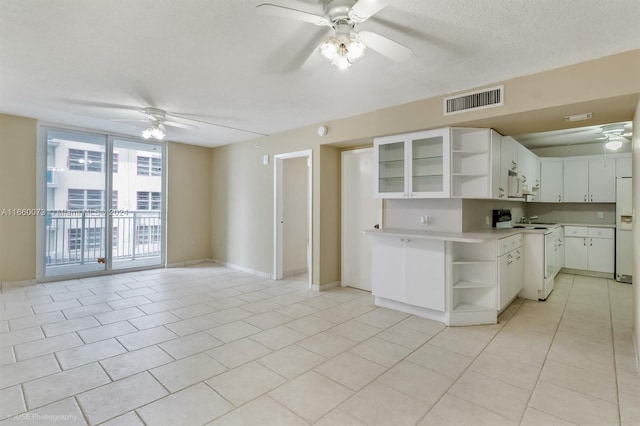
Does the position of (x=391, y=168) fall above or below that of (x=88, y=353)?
above

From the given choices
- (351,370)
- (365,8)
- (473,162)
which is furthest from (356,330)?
(365,8)

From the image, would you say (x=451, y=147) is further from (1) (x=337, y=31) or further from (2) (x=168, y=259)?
(2) (x=168, y=259)

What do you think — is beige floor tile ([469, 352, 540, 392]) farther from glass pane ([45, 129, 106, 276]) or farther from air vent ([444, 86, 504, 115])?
glass pane ([45, 129, 106, 276])

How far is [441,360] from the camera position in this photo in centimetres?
257

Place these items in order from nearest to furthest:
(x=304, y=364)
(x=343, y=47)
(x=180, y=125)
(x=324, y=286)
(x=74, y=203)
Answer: (x=343, y=47)
(x=304, y=364)
(x=180, y=125)
(x=324, y=286)
(x=74, y=203)

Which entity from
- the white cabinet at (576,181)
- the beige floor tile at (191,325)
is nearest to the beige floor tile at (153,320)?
the beige floor tile at (191,325)

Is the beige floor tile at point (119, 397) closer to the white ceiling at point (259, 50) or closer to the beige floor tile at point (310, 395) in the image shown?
the beige floor tile at point (310, 395)

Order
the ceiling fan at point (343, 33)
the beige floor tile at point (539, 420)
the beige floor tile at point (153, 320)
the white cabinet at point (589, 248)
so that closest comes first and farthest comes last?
the ceiling fan at point (343, 33) < the beige floor tile at point (539, 420) < the beige floor tile at point (153, 320) < the white cabinet at point (589, 248)

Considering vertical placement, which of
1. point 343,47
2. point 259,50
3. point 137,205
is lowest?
point 137,205

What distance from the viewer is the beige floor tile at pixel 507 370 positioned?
2252 mm

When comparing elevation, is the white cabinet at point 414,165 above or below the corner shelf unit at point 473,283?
above

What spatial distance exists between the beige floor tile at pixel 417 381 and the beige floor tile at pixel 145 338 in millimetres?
2047

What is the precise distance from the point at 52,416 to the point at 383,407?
1994 millimetres

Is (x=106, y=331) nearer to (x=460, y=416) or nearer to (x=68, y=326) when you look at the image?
(x=68, y=326)
